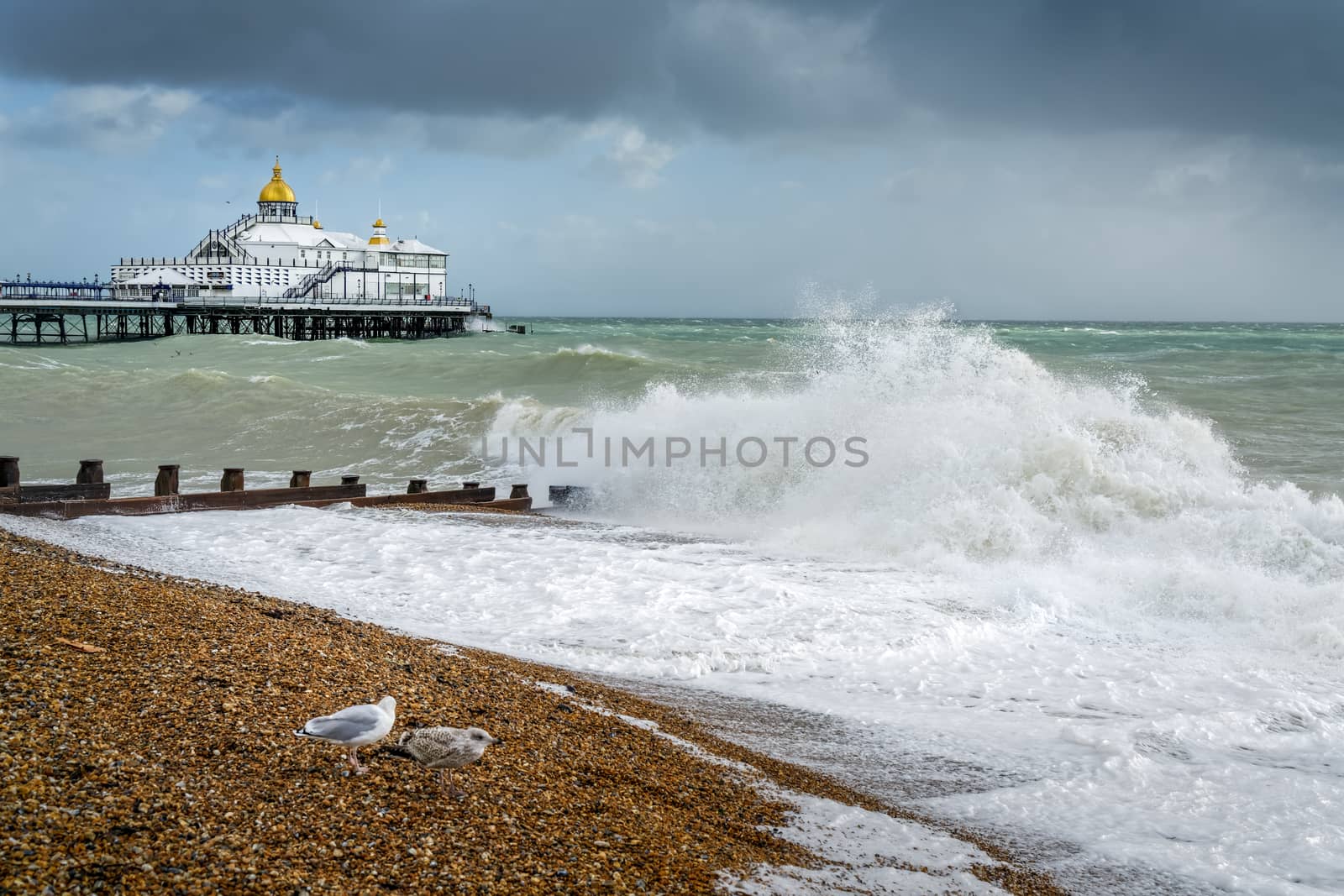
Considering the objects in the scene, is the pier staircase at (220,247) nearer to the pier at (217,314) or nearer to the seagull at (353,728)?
the pier at (217,314)

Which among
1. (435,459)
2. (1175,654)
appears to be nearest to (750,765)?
(1175,654)

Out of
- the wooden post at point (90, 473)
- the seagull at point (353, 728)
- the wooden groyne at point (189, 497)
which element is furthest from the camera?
the wooden post at point (90, 473)

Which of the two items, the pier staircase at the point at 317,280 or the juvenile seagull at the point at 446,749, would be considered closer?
the juvenile seagull at the point at 446,749

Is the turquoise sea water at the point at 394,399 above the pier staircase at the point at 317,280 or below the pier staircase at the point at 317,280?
below

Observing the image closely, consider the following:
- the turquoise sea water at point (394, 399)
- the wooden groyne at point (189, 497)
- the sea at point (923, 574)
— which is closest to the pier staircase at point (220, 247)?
the turquoise sea water at point (394, 399)

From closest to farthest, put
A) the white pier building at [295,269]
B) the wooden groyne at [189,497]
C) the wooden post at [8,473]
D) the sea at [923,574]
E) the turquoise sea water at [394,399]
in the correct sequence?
the sea at [923,574] → the wooden groyne at [189,497] → the wooden post at [8,473] → the turquoise sea water at [394,399] → the white pier building at [295,269]

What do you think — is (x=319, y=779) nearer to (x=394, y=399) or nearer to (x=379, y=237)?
(x=394, y=399)

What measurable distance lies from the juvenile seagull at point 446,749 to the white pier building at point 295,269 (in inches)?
2465

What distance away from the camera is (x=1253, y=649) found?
20.8 ft

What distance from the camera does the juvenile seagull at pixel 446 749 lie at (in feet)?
11.0

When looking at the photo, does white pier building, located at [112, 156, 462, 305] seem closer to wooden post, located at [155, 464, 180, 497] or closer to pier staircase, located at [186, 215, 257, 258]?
pier staircase, located at [186, 215, 257, 258]

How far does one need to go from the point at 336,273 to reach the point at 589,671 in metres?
68.2

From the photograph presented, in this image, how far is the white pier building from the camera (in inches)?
2645

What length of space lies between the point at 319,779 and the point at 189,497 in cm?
690
